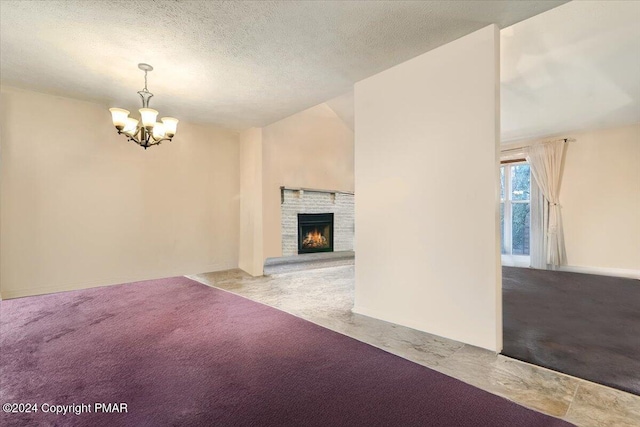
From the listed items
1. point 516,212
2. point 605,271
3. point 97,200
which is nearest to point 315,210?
point 97,200

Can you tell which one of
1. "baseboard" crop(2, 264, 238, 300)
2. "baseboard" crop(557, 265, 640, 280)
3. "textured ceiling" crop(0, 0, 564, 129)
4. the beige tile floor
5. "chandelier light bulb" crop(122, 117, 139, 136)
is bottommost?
→ the beige tile floor

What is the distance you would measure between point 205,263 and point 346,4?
15.0 feet

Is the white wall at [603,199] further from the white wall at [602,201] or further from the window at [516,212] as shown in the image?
the window at [516,212]

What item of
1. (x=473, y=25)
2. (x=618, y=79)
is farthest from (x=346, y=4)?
(x=618, y=79)

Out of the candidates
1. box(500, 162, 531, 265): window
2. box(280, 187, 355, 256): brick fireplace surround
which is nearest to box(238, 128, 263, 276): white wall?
box(280, 187, 355, 256): brick fireplace surround

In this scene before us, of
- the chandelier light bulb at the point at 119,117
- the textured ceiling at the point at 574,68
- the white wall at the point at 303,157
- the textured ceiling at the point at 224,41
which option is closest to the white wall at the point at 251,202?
the white wall at the point at 303,157

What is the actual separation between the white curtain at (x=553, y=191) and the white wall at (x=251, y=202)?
18.0 feet

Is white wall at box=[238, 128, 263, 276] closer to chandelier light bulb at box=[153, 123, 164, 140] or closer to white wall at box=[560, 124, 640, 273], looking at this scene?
chandelier light bulb at box=[153, 123, 164, 140]

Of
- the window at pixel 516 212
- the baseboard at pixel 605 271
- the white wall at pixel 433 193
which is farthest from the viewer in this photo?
the window at pixel 516 212

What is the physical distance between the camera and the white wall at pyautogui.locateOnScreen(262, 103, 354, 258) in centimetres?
544

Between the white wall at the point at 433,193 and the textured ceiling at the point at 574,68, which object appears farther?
the textured ceiling at the point at 574,68

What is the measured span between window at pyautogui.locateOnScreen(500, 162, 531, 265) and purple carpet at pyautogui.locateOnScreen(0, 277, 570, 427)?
223 inches

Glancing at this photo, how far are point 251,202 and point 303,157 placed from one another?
1457 mm

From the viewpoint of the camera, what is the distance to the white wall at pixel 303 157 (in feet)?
17.8
